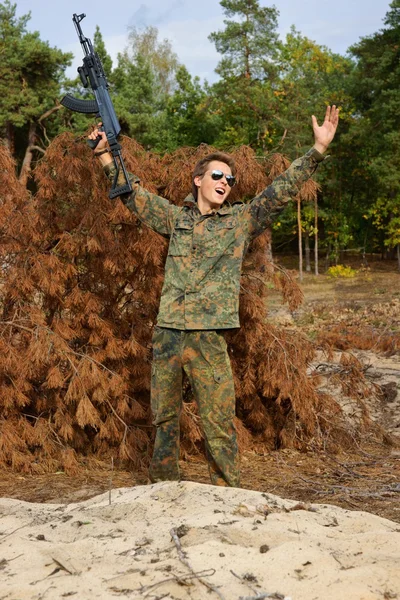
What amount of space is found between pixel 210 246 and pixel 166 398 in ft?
3.04

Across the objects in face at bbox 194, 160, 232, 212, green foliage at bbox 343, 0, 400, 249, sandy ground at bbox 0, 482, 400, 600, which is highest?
green foliage at bbox 343, 0, 400, 249

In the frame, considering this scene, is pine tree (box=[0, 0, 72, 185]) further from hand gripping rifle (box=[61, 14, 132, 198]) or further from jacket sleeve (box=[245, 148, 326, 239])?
jacket sleeve (box=[245, 148, 326, 239])

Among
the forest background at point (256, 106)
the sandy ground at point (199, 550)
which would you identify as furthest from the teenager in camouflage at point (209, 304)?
the forest background at point (256, 106)

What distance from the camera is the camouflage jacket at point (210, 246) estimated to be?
4.04m

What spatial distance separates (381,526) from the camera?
10.8 feet

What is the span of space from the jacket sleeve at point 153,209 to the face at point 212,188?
178 mm

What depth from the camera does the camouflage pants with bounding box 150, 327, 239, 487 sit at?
4.07 metres

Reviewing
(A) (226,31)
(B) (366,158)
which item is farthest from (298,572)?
(B) (366,158)

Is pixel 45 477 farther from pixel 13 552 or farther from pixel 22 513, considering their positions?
pixel 13 552

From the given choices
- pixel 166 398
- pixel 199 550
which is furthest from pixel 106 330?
pixel 199 550

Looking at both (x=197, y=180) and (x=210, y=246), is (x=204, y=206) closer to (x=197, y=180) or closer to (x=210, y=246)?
(x=197, y=180)

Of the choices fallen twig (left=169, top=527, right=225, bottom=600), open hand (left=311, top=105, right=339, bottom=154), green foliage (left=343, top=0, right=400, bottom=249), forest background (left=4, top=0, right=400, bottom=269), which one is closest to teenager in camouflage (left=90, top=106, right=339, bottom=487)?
open hand (left=311, top=105, right=339, bottom=154)

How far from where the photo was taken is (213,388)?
13.4ft

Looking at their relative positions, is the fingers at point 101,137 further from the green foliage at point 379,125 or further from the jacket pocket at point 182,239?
the green foliage at point 379,125
